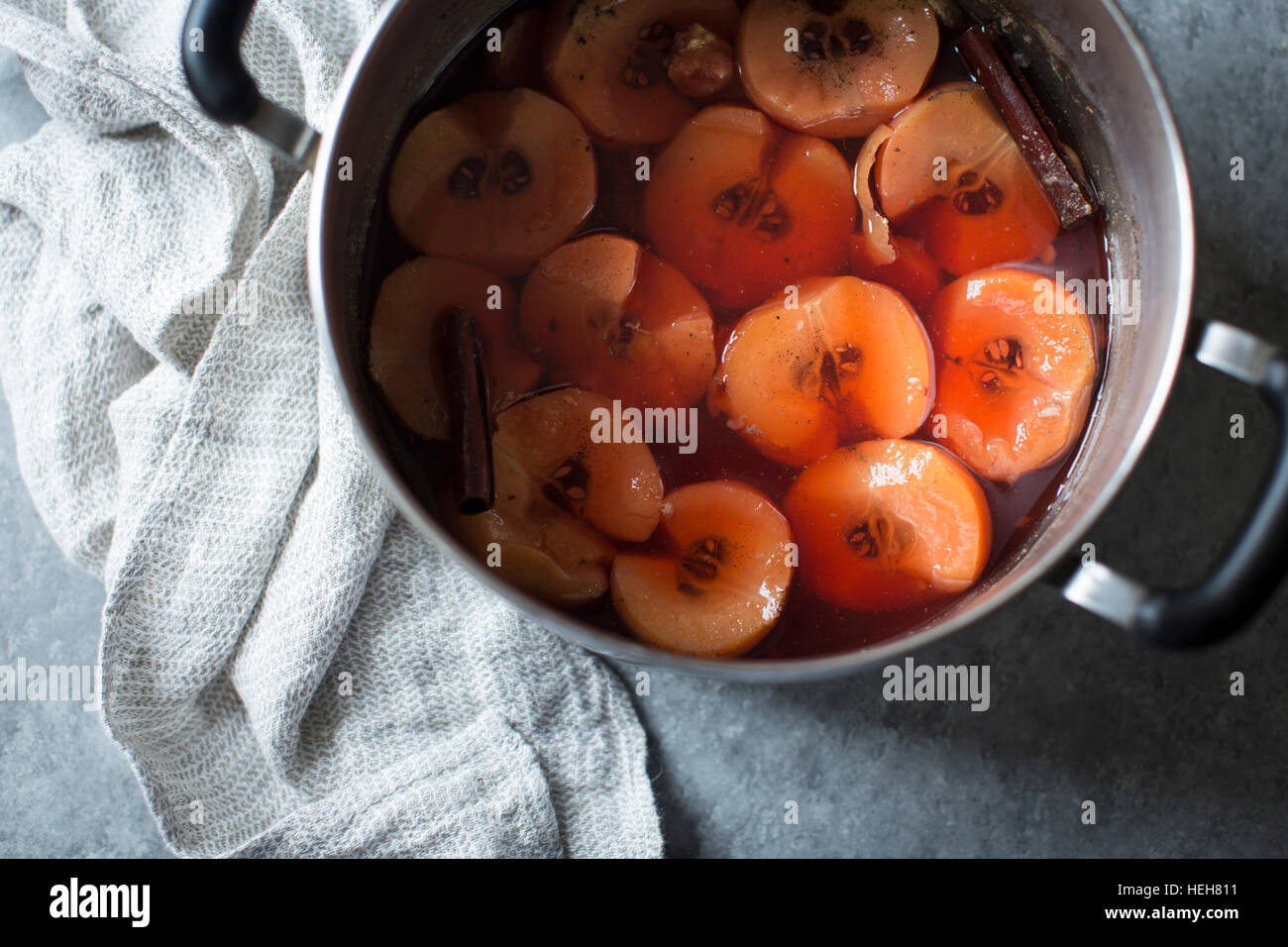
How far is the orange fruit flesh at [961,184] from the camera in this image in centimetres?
91

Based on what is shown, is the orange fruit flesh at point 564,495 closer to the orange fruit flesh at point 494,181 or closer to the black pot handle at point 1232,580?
the orange fruit flesh at point 494,181

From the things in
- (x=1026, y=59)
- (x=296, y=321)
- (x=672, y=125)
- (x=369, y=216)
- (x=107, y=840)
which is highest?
(x=1026, y=59)

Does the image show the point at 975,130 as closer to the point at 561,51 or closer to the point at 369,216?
the point at 561,51

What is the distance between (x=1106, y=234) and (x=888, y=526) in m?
0.36

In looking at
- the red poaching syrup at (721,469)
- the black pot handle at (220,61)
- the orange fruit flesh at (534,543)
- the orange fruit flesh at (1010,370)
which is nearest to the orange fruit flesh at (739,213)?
the red poaching syrup at (721,469)

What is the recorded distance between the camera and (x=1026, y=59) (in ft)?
3.11

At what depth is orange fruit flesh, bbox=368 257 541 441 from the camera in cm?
87

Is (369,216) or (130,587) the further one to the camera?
(130,587)

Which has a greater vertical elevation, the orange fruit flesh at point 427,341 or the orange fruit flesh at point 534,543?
the orange fruit flesh at point 427,341

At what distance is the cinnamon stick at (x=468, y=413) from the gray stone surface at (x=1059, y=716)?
0.36 meters

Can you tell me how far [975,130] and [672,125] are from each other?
0.28 metres

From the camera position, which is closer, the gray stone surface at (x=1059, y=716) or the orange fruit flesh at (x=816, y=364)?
the orange fruit flesh at (x=816, y=364)

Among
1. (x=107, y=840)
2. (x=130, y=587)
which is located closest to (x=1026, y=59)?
(x=130, y=587)

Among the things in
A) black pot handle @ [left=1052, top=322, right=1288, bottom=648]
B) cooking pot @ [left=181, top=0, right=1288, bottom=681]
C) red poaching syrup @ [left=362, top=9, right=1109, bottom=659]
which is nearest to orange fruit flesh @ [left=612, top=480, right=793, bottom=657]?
red poaching syrup @ [left=362, top=9, right=1109, bottom=659]
